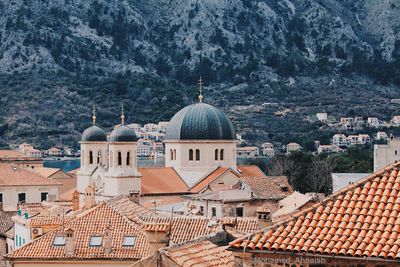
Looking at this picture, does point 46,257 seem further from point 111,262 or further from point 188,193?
point 188,193

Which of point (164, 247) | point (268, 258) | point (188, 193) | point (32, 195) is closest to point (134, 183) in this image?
point (188, 193)

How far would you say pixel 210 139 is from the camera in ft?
310

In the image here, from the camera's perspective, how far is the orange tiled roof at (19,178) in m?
108

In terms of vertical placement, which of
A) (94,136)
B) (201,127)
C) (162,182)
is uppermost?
(201,127)

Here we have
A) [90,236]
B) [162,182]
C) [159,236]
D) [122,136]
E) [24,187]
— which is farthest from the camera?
[24,187]

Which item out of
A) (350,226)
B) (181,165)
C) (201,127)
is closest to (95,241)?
(350,226)

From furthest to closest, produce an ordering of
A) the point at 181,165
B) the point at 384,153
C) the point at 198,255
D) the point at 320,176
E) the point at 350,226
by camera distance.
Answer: the point at 320,176
the point at 181,165
the point at 384,153
the point at 198,255
the point at 350,226

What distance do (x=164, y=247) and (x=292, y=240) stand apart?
8.05m

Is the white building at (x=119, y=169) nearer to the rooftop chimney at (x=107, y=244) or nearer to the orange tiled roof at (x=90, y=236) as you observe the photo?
the orange tiled roof at (x=90, y=236)

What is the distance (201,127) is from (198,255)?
7230 centimetres

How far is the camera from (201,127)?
95.1 m

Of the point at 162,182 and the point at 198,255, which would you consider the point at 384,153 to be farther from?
the point at 198,255

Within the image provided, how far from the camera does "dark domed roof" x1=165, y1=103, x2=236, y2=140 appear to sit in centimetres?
9475

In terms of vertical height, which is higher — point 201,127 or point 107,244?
point 201,127
